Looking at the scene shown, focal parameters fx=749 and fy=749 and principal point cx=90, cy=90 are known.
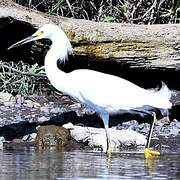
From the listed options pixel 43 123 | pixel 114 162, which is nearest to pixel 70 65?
pixel 43 123

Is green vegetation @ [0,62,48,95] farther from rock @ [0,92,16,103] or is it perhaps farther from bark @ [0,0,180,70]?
bark @ [0,0,180,70]

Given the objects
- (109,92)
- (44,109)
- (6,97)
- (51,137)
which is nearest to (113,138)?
(109,92)

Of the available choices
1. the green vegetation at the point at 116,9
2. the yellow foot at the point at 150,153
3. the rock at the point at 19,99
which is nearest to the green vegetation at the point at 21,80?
the rock at the point at 19,99

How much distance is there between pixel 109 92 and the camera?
31.4ft

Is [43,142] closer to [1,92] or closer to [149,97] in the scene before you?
[149,97]

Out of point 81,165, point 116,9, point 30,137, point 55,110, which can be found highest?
point 116,9

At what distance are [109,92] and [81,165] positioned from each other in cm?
217

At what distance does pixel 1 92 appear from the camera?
13.4 meters

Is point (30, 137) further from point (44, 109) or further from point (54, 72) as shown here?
point (44, 109)

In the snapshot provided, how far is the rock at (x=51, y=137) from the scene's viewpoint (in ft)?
32.2

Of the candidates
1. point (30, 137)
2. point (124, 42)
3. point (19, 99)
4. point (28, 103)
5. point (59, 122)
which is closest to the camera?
point (30, 137)

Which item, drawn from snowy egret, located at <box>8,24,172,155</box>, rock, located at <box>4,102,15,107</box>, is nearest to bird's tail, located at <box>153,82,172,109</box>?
snowy egret, located at <box>8,24,172,155</box>

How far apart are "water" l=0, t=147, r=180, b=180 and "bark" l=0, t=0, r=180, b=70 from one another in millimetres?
1955

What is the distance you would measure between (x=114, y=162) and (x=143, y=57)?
117 inches
